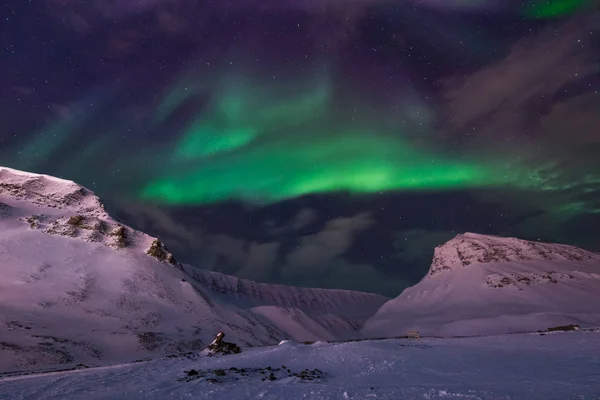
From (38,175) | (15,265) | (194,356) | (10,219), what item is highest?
(38,175)

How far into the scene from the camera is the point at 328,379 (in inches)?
683

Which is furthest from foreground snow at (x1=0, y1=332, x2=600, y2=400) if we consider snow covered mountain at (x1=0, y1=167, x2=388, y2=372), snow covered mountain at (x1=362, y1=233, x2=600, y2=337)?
snow covered mountain at (x1=362, y1=233, x2=600, y2=337)

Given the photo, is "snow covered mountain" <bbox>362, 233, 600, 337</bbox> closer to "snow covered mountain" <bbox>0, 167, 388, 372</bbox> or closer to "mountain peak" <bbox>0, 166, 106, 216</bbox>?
"snow covered mountain" <bbox>0, 167, 388, 372</bbox>

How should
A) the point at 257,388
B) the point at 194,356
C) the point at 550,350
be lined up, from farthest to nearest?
the point at 194,356, the point at 550,350, the point at 257,388

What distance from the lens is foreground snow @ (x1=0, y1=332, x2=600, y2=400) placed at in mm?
13850

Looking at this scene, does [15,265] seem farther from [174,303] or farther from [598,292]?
[598,292]

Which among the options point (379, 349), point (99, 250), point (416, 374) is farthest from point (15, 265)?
point (416, 374)

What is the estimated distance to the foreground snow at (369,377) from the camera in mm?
13850

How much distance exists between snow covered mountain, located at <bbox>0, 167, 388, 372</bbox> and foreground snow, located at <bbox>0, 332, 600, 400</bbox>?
3090cm

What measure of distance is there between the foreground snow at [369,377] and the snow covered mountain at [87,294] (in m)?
30.9

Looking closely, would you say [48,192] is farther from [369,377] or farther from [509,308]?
[509,308]

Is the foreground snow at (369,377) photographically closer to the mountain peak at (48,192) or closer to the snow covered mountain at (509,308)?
the snow covered mountain at (509,308)

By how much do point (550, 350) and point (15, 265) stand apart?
100m

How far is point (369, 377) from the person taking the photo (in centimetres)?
1750
